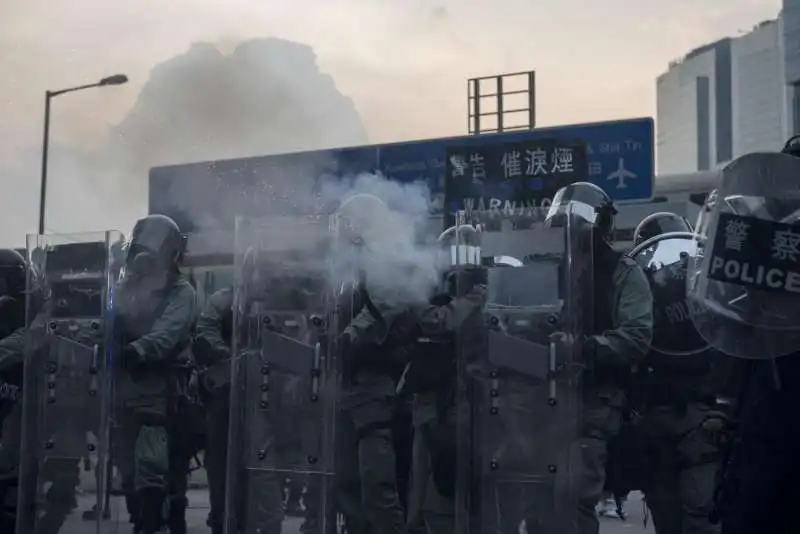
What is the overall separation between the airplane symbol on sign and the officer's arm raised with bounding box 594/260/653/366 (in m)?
9.10

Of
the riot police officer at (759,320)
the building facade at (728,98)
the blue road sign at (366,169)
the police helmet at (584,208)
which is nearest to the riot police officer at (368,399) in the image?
the police helmet at (584,208)

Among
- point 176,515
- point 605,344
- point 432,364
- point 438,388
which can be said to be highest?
point 605,344

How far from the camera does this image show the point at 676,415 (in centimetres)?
494

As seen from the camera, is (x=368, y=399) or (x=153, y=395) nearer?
(x=368, y=399)

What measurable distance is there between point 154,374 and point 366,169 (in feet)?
32.2

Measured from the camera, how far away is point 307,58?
862 centimetres

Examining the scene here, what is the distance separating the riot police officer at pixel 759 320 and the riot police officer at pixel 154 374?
278 centimetres

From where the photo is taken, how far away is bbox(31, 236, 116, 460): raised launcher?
17.5ft

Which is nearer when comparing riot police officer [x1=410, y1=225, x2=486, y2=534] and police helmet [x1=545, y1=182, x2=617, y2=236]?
police helmet [x1=545, y1=182, x2=617, y2=236]

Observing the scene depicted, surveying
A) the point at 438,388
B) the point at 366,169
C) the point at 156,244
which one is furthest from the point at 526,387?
the point at 366,169

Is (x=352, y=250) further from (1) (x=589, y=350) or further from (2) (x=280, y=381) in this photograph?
(1) (x=589, y=350)

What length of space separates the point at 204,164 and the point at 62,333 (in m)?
6.11

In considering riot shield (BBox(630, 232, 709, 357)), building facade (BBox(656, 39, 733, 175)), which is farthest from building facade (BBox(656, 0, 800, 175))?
riot shield (BBox(630, 232, 709, 357))

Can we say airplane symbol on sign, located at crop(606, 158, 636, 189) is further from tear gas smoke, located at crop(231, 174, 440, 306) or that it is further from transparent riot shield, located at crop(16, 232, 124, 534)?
transparent riot shield, located at crop(16, 232, 124, 534)
